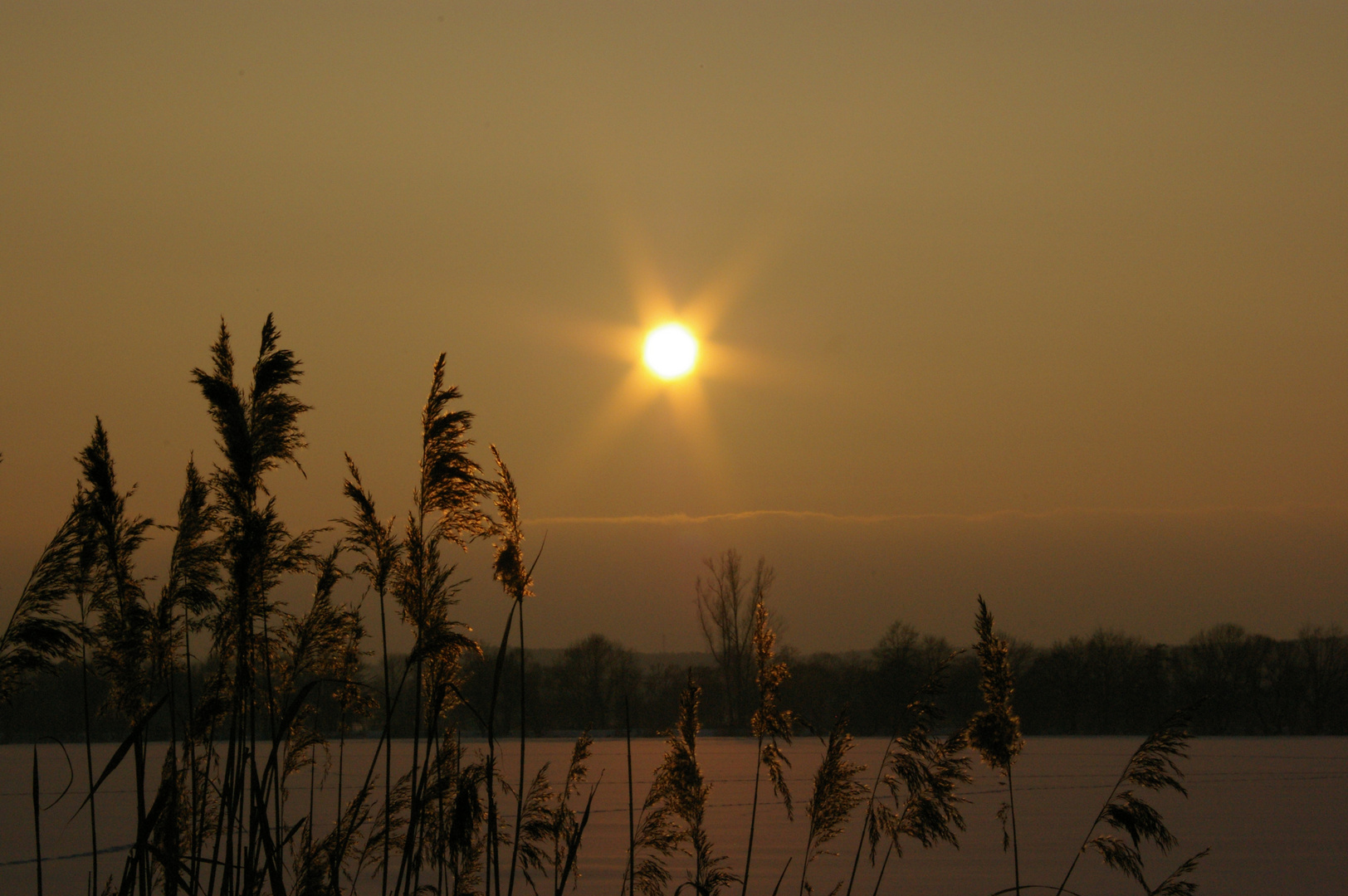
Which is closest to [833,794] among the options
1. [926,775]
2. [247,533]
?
[926,775]

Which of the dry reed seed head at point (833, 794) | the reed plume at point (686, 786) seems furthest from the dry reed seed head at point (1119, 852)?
the reed plume at point (686, 786)

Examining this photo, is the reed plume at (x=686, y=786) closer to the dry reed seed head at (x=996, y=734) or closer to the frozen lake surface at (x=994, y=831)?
the dry reed seed head at (x=996, y=734)

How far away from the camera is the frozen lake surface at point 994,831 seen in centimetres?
1213

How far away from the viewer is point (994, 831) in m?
17.3

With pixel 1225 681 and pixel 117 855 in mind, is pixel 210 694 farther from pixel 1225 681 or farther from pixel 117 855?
pixel 1225 681

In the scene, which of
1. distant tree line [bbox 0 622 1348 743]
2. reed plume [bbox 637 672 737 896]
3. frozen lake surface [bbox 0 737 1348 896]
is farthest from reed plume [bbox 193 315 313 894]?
distant tree line [bbox 0 622 1348 743]

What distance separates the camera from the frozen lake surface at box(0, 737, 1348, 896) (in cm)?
1213

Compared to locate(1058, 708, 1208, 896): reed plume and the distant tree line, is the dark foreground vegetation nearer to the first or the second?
locate(1058, 708, 1208, 896): reed plume

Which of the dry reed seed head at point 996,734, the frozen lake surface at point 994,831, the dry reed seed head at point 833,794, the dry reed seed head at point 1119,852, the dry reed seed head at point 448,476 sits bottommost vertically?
the frozen lake surface at point 994,831

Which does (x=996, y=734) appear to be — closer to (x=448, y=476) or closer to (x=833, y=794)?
(x=833, y=794)

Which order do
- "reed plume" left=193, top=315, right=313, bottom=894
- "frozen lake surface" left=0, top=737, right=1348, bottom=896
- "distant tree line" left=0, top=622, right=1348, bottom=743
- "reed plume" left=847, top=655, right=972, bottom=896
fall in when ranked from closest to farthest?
"reed plume" left=193, top=315, right=313, bottom=894 → "reed plume" left=847, top=655, right=972, bottom=896 → "frozen lake surface" left=0, top=737, right=1348, bottom=896 → "distant tree line" left=0, top=622, right=1348, bottom=743

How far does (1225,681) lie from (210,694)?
→ 77976mm

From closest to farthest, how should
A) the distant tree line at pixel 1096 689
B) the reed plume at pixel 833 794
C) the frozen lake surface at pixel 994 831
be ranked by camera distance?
the reed plume at pixel 833 794, the frozen lake surface at pixel 994 831, the distant tree line at pixel 1096 689

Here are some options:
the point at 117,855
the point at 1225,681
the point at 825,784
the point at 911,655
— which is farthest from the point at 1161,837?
the point at 1225,681
